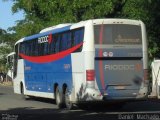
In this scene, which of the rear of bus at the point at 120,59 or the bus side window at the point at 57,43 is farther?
the bus side window at the point at 57,43

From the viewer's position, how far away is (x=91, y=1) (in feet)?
113

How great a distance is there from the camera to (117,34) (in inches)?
819

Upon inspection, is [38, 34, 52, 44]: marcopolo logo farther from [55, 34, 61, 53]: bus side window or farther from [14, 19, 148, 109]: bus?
[14, 19, 148, 109]: bus

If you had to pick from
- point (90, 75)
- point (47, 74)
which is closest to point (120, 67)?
point (90, 75)

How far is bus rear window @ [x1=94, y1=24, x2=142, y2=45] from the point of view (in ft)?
67.6

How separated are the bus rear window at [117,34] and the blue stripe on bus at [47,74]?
6.69 feet

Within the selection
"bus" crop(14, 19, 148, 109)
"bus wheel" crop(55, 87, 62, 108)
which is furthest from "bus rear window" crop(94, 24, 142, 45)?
"bus wheel" crop(55, 87, 62, 108)

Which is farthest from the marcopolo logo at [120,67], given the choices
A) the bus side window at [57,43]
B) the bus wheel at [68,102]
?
the bus side window at [57,43]

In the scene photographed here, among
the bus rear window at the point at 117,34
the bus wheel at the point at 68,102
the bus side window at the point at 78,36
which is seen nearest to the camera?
the bus rear window at the point at 117,34

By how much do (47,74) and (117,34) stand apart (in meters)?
5.48

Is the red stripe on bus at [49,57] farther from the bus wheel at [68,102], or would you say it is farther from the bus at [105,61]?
the bus wheel at [68,102]

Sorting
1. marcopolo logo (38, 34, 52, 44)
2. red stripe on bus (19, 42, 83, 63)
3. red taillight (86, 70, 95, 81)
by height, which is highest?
marcopolo logo (38, 34, 52, 44)

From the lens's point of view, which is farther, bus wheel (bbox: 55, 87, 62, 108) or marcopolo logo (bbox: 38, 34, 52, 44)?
marcopolo logo (bbox: 38, 34, 52, 44)

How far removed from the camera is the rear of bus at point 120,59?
2045 cm
